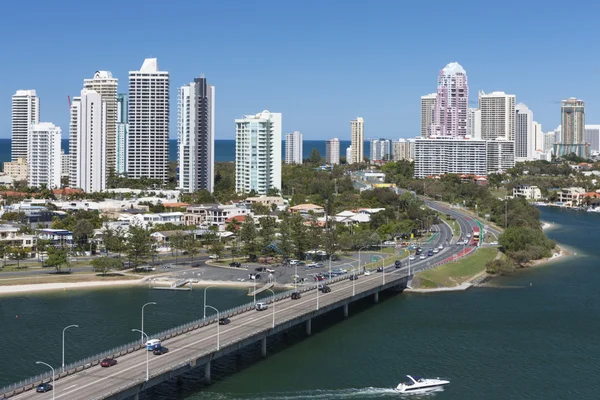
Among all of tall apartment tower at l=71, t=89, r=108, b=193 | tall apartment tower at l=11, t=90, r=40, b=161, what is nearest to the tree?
tall apartment tower at l=71, t=89, r=108, b=193

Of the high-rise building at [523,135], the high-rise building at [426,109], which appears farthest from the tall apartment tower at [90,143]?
the high-rise building at [523,135]

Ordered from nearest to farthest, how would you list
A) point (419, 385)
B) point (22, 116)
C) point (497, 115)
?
point (419, 385)
point (22, 116)
point (497, 115)

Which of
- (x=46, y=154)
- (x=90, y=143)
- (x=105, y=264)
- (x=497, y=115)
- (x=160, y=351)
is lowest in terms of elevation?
(x=160, y=351)

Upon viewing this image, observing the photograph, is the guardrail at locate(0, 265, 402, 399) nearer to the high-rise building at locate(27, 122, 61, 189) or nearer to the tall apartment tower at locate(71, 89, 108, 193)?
the tall apartment tower at locate(71, 89, 108, 193)

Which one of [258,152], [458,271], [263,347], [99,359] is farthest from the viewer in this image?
[258,152]

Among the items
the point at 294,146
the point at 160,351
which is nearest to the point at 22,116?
the point at 294,146

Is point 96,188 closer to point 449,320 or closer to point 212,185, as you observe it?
→ point 212,185

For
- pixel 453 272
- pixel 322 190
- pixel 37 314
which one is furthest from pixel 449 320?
pixel 322 190

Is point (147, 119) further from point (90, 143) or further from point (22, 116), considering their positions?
point (22, 116)
